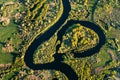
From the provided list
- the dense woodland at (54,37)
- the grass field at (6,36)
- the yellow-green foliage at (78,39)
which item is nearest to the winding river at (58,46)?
the dense woodland at (54,37)

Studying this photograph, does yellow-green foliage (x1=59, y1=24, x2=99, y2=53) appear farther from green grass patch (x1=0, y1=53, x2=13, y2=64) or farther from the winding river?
green grass patch (x1=0, y1=53, x2=13, y2=64)

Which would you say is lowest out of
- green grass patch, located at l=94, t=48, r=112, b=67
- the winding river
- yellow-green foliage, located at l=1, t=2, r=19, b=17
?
green grass patch, located at l=94, t=48, r=112, b=67

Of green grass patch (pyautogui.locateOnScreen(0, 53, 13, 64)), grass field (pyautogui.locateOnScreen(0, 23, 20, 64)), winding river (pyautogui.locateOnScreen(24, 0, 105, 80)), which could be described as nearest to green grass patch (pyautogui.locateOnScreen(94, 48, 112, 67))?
winding river (pyautogui.locateOnScreen(24, 0, 105, 80))

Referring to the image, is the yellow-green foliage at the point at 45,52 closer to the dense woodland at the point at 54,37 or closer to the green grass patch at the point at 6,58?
the dense woodland at the point at 54,37

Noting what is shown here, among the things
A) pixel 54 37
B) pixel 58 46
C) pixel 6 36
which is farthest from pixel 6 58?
pixel 54 37

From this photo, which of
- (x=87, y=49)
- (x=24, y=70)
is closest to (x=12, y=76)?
(x=24, y=70)

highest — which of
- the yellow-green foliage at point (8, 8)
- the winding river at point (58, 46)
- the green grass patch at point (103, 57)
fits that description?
the yellow-green foliage at point (8, 8)
